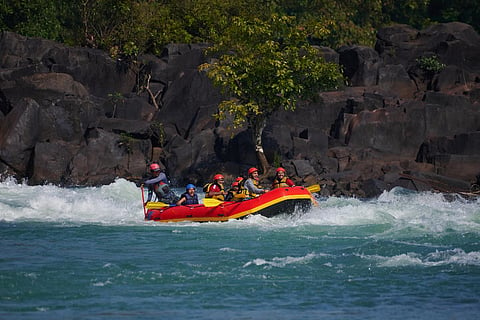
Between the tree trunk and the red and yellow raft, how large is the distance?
10398mm

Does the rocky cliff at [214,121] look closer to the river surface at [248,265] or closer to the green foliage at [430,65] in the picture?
the green foliage at [430,65]

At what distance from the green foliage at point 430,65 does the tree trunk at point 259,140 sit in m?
11.7

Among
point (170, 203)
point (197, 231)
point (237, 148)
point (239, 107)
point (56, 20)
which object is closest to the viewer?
point (197, 231)

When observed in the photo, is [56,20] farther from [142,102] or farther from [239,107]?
[239,107]

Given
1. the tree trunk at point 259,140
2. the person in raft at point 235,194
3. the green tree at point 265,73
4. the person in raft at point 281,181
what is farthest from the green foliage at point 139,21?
the person in raft at point 235,194

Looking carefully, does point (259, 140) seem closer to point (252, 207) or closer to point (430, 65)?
point (252, 207)

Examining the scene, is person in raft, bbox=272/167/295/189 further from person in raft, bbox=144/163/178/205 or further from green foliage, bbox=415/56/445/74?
green foliage, bbox=415/56/445/74

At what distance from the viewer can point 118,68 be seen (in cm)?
4191

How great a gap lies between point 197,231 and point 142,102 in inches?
754

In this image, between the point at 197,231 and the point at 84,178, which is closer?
the point at 197,231

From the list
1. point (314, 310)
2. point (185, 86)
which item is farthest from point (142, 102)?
point (314, 310)

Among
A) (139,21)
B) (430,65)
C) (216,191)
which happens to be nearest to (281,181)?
(216,191)

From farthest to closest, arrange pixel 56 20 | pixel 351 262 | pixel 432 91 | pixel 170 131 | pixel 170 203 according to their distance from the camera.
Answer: pixel 56 20 < pixel 432 91 < pixel 170 131 < pixel 170 203 < pixel 351 262

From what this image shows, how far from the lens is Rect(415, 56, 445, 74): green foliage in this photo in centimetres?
4088
